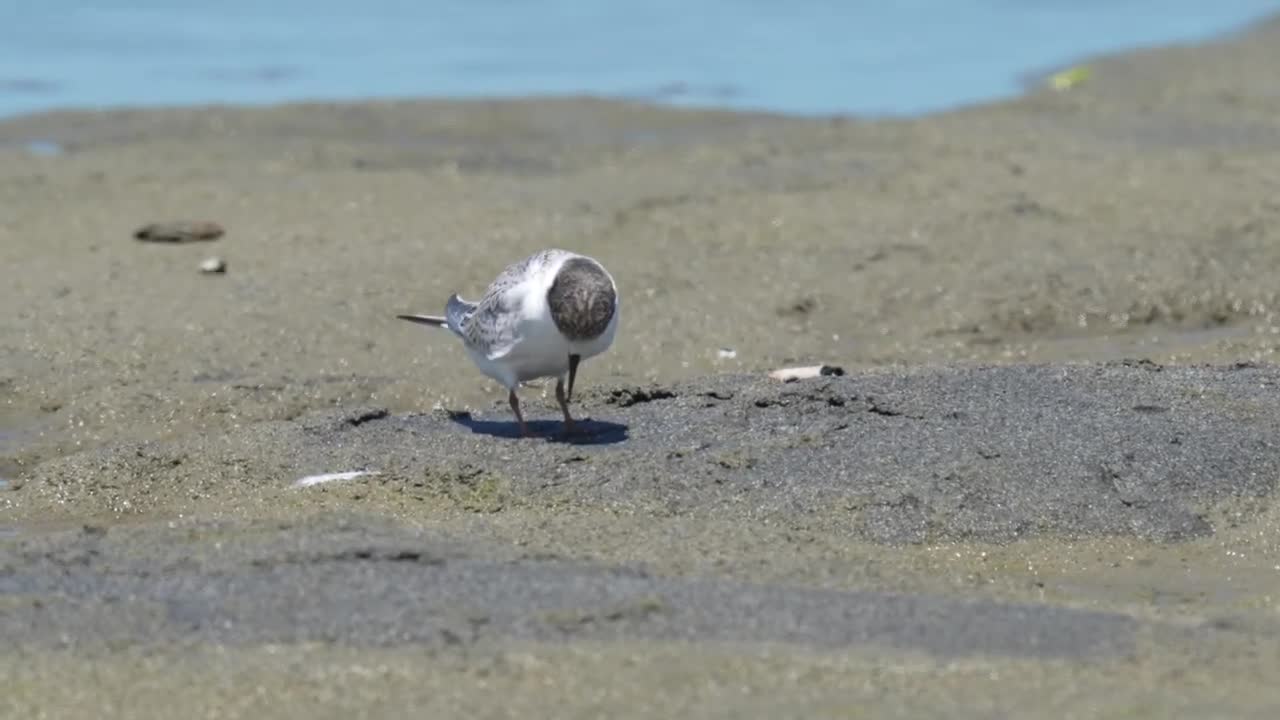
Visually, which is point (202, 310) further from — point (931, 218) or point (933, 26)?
point (933, 26)

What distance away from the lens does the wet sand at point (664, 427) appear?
4.79 m

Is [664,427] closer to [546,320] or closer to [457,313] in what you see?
[546,320]

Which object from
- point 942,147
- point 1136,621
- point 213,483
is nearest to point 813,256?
point 942,147

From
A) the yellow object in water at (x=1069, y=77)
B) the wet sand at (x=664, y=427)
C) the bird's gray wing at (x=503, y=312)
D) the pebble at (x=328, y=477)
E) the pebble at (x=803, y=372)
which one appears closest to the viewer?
the wet sand at (x=664, y=427)

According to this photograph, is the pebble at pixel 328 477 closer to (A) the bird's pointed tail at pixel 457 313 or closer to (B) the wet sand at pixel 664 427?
(B) the wet sand at pixel 664 427

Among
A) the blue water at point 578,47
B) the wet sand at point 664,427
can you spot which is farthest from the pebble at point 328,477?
the blue water at point 578,47

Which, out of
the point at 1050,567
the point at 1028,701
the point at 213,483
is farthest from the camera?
the point at 213,483

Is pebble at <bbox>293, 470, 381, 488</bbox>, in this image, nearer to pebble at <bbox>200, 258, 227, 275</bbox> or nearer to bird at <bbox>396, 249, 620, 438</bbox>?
bird at <bbox>396, 249, 620, 438</bbox>

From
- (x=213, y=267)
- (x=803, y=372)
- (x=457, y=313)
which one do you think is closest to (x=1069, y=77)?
(x=213, y=267)

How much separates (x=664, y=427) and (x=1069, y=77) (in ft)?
30.3

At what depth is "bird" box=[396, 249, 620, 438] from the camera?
6652 mm

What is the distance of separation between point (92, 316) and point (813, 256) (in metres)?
3.28

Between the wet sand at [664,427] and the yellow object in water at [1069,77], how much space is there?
2132 mm

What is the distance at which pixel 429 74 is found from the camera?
15875 mm
